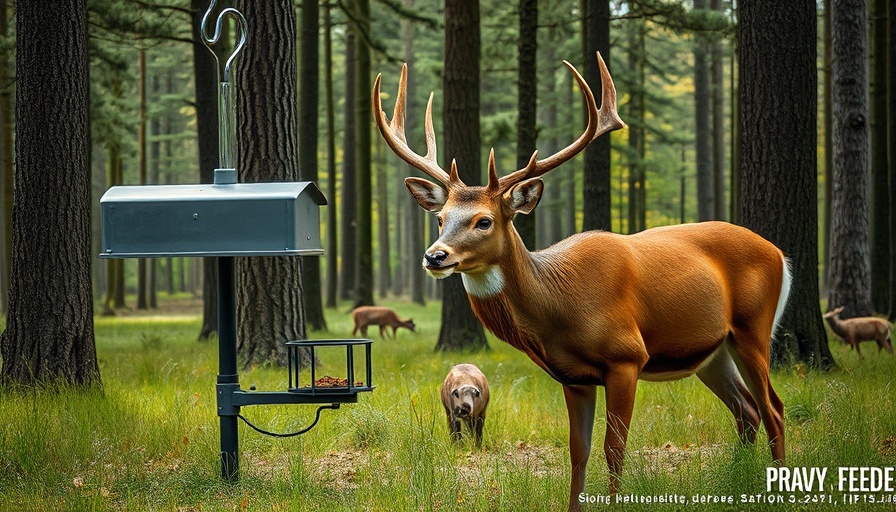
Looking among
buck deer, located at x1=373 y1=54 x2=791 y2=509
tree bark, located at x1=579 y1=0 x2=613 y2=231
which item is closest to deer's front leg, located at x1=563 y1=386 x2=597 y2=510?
buck deer, located at x1=373 y1=54 x2=791 y2=509

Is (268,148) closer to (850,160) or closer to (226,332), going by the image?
(226,332)

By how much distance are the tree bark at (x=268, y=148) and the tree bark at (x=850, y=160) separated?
8.70m

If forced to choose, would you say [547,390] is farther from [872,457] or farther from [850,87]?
[850,87]

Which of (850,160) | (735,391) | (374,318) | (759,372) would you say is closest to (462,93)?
(850,160)

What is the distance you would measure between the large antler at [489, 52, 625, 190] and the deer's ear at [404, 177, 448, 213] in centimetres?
36

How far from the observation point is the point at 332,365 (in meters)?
12.5

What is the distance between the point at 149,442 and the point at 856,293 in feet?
38.9

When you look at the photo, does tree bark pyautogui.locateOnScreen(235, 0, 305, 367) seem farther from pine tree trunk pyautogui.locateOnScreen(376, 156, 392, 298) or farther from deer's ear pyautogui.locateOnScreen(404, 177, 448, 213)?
pine tree trunk pyautogui.locateOnScreen(376, 156, 392, 298)

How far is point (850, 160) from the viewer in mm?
15344

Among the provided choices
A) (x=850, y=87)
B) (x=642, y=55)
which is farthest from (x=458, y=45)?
(x=642, y=55)

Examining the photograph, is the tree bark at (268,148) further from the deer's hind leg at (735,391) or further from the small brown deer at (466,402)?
the deer's hind leg at (735,391)

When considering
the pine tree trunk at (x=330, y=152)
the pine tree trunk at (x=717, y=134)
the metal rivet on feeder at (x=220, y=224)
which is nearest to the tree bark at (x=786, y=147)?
the metal rivet on feeder at (x=220, y=224)

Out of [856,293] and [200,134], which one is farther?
[200,134]

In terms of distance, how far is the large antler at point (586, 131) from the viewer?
223 inches
